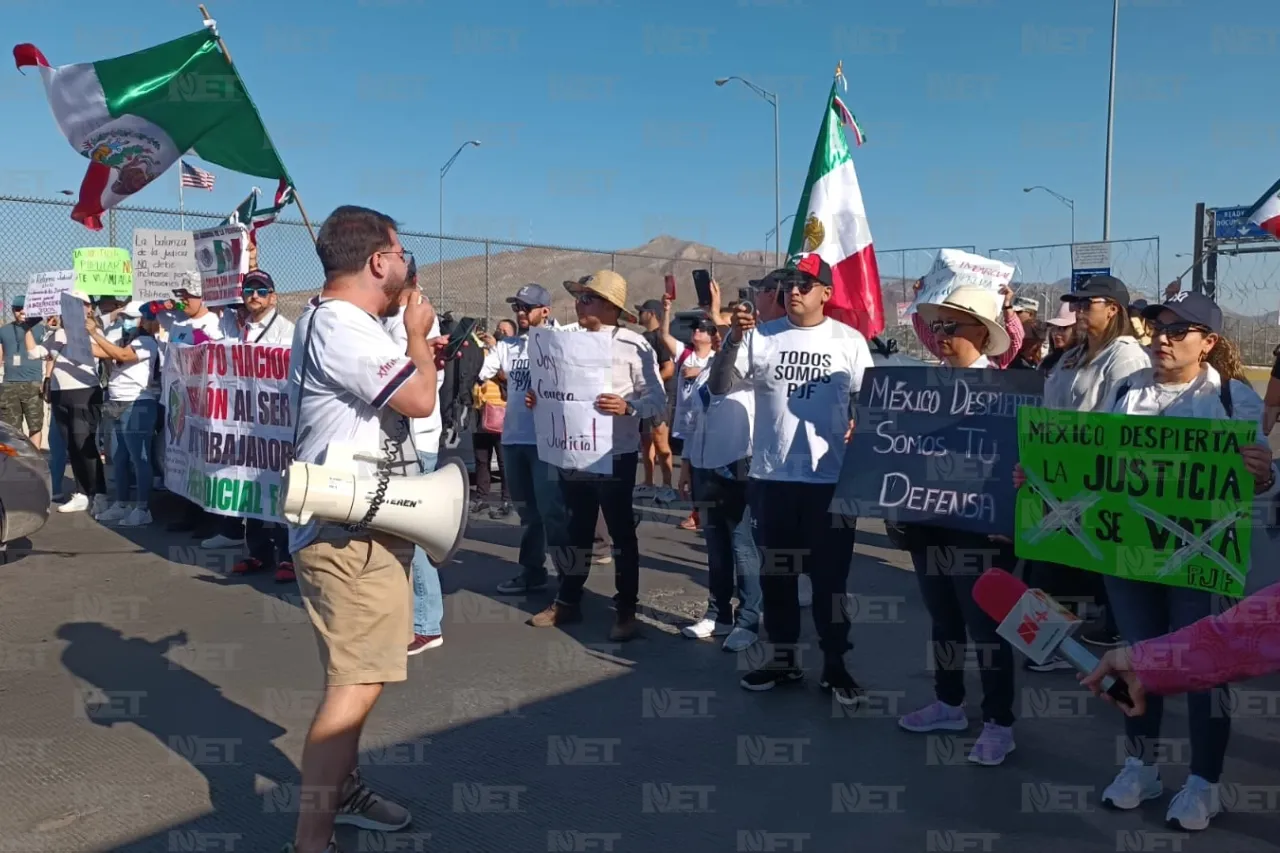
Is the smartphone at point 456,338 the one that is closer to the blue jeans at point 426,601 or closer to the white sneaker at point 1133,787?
the blue jeans at point 426,601

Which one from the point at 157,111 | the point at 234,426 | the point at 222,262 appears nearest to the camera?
the point at 157,111

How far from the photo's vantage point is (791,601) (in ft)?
16.7

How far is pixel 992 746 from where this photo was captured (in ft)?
13.9

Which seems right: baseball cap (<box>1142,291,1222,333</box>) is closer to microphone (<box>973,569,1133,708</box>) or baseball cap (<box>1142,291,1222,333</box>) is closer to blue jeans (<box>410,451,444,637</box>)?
microphone (<box>973,569,1133,708</box>)

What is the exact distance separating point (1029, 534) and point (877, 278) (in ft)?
7.83

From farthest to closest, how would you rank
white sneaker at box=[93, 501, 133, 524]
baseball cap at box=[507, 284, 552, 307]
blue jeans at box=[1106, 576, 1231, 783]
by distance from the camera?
white sneaker at box=[93, 501, 133, 524] < baseball cap at box=[507, 284, 552, 307] < blue jeans at box=[1106, 576, 1231, 783]

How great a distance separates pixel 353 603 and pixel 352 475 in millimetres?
453

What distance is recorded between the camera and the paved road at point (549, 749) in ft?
11.9

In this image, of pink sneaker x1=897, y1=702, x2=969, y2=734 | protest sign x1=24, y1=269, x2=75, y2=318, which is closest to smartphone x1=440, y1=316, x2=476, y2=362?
pink sneaker x1=897, y1=702, x2=969, y2=734

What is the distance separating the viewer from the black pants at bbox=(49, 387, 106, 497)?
9.86 meters

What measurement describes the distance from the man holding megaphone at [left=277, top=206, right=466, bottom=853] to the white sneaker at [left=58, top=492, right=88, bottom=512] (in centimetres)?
823

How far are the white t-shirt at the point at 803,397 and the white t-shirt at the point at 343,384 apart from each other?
83.9 inches

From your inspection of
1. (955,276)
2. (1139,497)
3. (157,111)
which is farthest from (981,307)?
(157,111)

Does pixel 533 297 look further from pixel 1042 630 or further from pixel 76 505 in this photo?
pixel 1042 630
